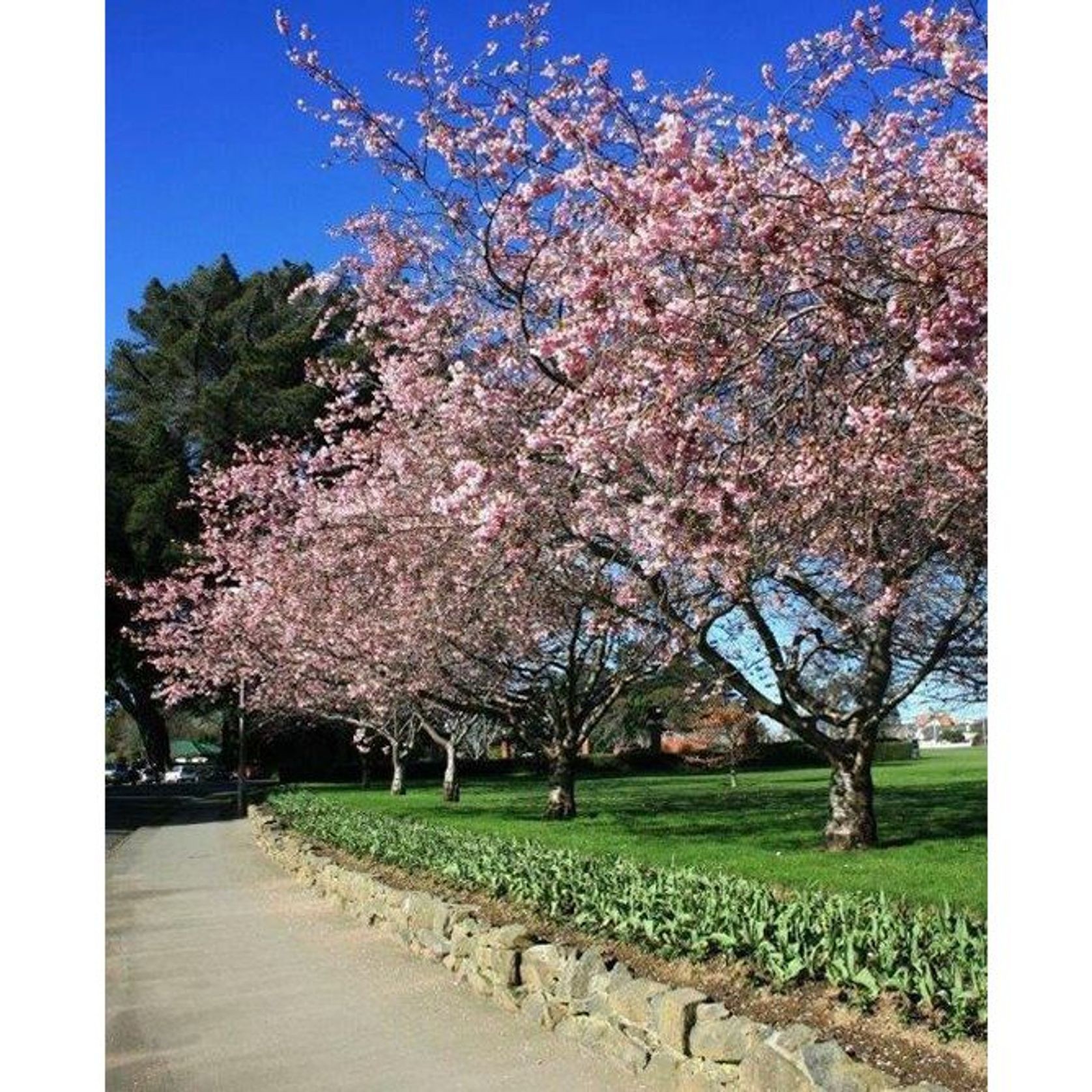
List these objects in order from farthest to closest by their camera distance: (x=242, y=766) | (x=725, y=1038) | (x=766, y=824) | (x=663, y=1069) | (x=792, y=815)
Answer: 1. (x=242, y=766)
2. (x=792, y=815)
3. (x=766, y=824)
4. (x=663, y=1069)
5. (x=725, y=1038)

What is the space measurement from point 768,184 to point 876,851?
5.38 meters

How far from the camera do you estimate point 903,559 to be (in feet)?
26.1

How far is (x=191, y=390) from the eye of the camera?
16.1 meters

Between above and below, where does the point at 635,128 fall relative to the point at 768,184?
above

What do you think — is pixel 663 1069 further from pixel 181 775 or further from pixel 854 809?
pixel 181 775

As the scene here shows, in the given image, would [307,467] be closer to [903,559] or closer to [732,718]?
[903,559]

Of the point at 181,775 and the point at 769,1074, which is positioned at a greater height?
the point at 769,1074

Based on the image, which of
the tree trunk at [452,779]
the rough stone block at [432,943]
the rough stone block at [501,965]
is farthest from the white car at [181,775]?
the rough stone block at [501,965]

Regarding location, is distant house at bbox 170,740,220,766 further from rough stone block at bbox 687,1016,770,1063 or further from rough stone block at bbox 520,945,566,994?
rough stone block at bbox 687,1016,770,1063

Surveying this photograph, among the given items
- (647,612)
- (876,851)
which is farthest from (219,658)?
(876,851)

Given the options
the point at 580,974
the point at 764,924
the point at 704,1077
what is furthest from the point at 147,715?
the point at 704,1077

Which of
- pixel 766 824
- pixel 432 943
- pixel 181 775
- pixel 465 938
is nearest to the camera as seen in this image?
pixel 465 938

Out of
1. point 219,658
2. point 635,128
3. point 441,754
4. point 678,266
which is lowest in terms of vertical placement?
point 441,754

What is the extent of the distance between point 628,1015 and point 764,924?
2.24 ft
